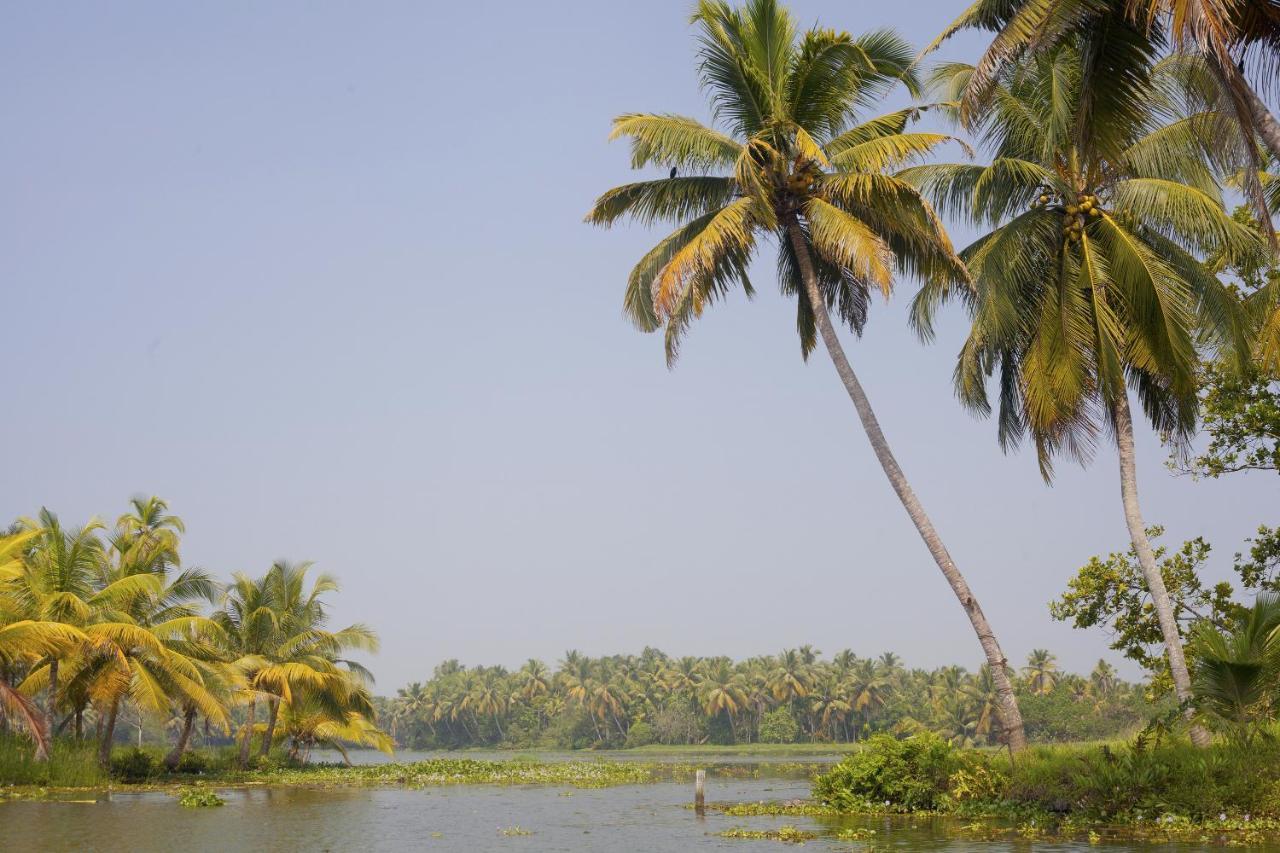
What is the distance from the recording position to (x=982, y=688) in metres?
89.8

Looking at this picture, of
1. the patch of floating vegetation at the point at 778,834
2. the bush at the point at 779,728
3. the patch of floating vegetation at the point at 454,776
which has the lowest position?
the bush at the point at 779,728

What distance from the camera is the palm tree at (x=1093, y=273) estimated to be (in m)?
20.2

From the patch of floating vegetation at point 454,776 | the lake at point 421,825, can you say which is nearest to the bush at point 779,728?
the patch of floating vegetation at point 454,776

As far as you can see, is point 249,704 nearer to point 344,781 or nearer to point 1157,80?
point 344,781

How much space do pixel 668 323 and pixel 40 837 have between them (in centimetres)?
1582

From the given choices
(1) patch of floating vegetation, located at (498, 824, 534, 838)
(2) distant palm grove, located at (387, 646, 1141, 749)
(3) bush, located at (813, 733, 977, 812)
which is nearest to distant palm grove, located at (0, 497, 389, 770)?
(1) patch of floating vegetation, located at (498, 824, 534, 838)

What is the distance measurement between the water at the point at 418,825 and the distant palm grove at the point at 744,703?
60.7 m

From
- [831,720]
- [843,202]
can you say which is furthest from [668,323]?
[831,720]

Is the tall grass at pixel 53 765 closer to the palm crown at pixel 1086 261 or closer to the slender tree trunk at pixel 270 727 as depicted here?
the slender tree trunk at pixel 270 727

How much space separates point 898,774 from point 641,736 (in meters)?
91.0

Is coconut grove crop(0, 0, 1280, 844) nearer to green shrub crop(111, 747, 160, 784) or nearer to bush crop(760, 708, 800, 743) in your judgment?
green shrub crop(111, 747, 160, 784)

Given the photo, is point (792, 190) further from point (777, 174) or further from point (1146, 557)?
point (1146, 557)

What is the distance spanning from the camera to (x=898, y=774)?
73.3 feet

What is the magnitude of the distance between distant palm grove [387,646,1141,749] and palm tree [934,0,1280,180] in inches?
2905
